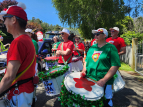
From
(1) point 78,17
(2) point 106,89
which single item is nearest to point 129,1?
(2) point 106,89

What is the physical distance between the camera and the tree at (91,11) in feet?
36.3

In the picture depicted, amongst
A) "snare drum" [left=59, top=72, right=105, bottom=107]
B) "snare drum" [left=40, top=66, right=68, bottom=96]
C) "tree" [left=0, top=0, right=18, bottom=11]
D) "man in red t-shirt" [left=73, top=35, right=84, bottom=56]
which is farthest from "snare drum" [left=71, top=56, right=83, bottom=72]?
"tree" [left=0, top=0, right=18, bottom=11]

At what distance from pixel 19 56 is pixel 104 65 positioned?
1.36 m

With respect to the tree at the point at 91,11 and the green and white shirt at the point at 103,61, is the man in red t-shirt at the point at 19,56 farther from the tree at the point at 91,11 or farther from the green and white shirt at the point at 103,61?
the tree at the point at 91,11

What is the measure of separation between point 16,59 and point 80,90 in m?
1.00

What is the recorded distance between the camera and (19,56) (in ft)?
3.79

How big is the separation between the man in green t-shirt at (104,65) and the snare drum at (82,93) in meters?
0.15

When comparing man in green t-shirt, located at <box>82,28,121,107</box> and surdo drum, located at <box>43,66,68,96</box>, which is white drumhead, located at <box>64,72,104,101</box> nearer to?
man in green t-shirt, located at <box>82,28,121,107</box>

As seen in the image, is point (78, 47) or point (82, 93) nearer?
point (82, 93)

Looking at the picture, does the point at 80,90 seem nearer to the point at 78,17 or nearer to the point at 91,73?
the point at 91,73

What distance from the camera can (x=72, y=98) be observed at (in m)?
1.55

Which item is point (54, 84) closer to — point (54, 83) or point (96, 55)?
point (54, 83)

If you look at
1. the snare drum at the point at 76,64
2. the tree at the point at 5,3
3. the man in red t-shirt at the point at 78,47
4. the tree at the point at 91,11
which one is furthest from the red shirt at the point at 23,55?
the tree at the point at 5,3

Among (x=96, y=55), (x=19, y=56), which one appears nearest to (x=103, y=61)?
(x=96, y=55)
